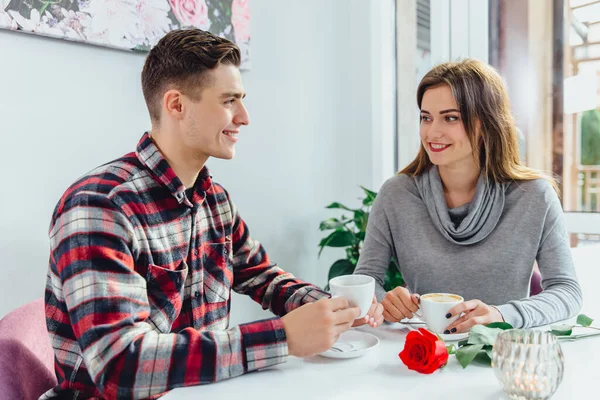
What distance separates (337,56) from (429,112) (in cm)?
127

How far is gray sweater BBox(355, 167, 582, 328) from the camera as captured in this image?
150 centimetres

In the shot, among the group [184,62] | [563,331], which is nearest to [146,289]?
[184,62]

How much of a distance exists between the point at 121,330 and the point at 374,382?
419 mm

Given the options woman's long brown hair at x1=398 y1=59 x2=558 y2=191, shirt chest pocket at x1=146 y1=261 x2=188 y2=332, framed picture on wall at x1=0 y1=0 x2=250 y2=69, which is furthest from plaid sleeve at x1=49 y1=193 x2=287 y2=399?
woman's long brown hair at x1=398 y1=59 x2=558 y2=191

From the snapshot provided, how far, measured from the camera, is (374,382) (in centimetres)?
90

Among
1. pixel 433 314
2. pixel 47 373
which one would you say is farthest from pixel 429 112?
pixel 47 373

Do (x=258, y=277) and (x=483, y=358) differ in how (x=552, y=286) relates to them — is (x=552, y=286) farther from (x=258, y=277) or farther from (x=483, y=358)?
(x=258, y=277)

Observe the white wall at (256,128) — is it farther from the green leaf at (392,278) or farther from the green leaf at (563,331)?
the green leaf at (563,331)

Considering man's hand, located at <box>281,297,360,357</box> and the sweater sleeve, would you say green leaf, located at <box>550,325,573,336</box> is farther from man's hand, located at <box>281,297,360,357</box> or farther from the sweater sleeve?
man's hand, located at <box>281,297,360,357</box>

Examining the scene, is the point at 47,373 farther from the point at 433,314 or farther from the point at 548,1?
the point at 548,1

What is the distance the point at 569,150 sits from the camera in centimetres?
247

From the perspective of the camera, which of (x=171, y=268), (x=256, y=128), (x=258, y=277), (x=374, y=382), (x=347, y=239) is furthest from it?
(x=347, y=239)

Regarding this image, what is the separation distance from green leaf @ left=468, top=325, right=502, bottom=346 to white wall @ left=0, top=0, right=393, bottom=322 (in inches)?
48.4

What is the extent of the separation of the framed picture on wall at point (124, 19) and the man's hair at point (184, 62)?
48 cm
